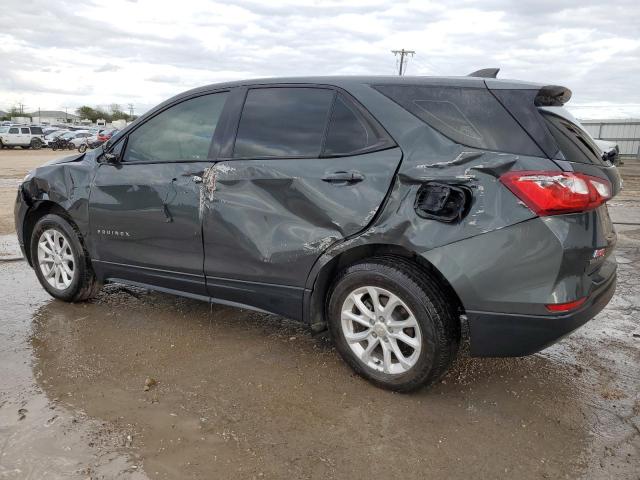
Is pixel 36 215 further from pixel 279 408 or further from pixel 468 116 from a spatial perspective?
pixel 468 116

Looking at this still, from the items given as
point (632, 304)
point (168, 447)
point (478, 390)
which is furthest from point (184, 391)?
point (632, 304)

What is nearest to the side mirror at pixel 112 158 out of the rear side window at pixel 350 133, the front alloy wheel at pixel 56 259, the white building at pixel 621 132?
the front alloy wheel at pixel 56 259

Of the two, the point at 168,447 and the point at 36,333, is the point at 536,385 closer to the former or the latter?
the point at 168,447

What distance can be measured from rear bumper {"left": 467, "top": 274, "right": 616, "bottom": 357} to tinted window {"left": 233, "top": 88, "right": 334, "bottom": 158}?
1.34 meters

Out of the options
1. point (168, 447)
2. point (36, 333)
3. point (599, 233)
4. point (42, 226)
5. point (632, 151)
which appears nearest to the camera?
point (168, 447)

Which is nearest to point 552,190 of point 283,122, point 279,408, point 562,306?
point 562,306

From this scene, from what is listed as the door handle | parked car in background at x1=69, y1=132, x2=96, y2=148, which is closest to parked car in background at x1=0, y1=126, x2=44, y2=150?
parked car in background at x1=69, y1=132, x2=96, y2=148

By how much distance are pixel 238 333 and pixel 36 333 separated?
146cm

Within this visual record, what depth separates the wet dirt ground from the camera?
247cm

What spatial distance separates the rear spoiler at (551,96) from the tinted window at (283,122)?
1.17 m

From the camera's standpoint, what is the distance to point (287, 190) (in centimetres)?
326

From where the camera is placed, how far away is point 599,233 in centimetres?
275

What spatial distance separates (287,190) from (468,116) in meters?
1.11

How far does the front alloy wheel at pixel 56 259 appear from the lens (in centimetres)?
447
